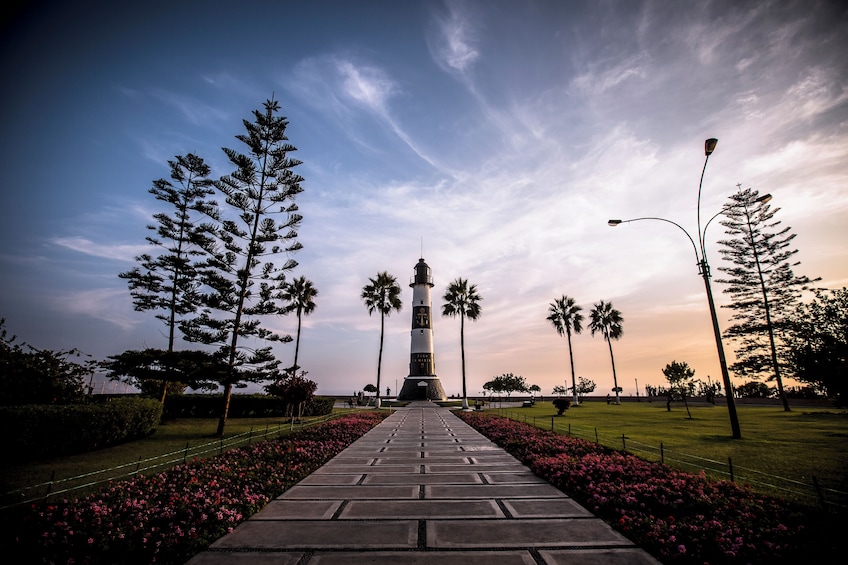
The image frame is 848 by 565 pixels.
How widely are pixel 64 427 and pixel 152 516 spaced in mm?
9495

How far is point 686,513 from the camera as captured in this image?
5.80 metres

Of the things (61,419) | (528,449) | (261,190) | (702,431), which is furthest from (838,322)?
(261,190)

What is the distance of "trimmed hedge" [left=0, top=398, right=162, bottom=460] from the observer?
1052 centimetres

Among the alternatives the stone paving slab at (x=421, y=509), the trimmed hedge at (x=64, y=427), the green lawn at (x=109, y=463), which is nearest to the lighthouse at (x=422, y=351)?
the green lawn at (x=109, y=463)

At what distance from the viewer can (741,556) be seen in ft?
14.3

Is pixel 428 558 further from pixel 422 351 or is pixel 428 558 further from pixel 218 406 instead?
pixel 422 351

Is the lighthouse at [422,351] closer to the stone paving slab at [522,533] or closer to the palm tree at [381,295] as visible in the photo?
the palm tree at [381,295]

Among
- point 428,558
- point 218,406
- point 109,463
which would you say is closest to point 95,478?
point 109,463

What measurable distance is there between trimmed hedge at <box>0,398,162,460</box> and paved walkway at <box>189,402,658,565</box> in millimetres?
9044

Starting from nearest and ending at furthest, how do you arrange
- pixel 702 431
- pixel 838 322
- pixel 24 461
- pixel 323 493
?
1. pixel 838 322
2. pixel 323 493
3. pixel 24 461
4. pixel 702 431

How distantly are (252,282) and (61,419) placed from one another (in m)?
8.96

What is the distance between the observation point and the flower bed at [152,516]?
4551mm

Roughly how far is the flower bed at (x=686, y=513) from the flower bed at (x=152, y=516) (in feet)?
20.6

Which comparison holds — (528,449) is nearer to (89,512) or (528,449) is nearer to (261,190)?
(89,512)
